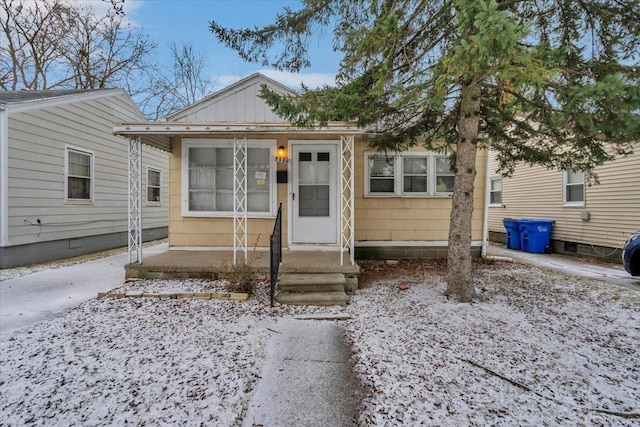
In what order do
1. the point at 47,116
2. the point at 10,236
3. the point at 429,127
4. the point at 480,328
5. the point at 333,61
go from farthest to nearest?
the point at 47,116 < the point at 10,236 < the point at 429,127 < the point at 333,61 < the point at 480,328

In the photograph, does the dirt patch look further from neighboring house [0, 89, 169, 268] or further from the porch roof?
neighboring house [0, 89, 169, 268]

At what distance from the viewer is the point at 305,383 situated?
8.28ft

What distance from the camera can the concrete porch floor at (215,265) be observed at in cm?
479

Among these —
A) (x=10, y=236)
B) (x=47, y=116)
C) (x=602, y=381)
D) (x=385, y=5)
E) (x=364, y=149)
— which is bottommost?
(x=602, y=381)

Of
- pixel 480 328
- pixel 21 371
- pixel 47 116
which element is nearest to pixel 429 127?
pixel 480 328

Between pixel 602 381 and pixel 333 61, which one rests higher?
pixel 333 61

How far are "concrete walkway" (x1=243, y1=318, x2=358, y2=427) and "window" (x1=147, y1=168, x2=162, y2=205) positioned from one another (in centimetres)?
879

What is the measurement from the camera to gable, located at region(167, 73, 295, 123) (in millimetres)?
6898

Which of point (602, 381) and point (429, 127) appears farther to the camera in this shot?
point (429, 127)

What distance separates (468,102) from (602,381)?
3.24 meters

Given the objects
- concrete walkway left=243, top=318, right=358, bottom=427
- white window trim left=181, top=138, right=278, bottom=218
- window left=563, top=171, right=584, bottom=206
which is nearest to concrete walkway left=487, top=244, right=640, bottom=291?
window left=563, top=171, right=584, bottom=206

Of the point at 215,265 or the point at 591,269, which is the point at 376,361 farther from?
the point at 591,269

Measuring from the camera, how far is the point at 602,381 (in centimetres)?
255

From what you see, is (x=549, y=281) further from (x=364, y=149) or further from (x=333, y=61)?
(x=333, y=61)
